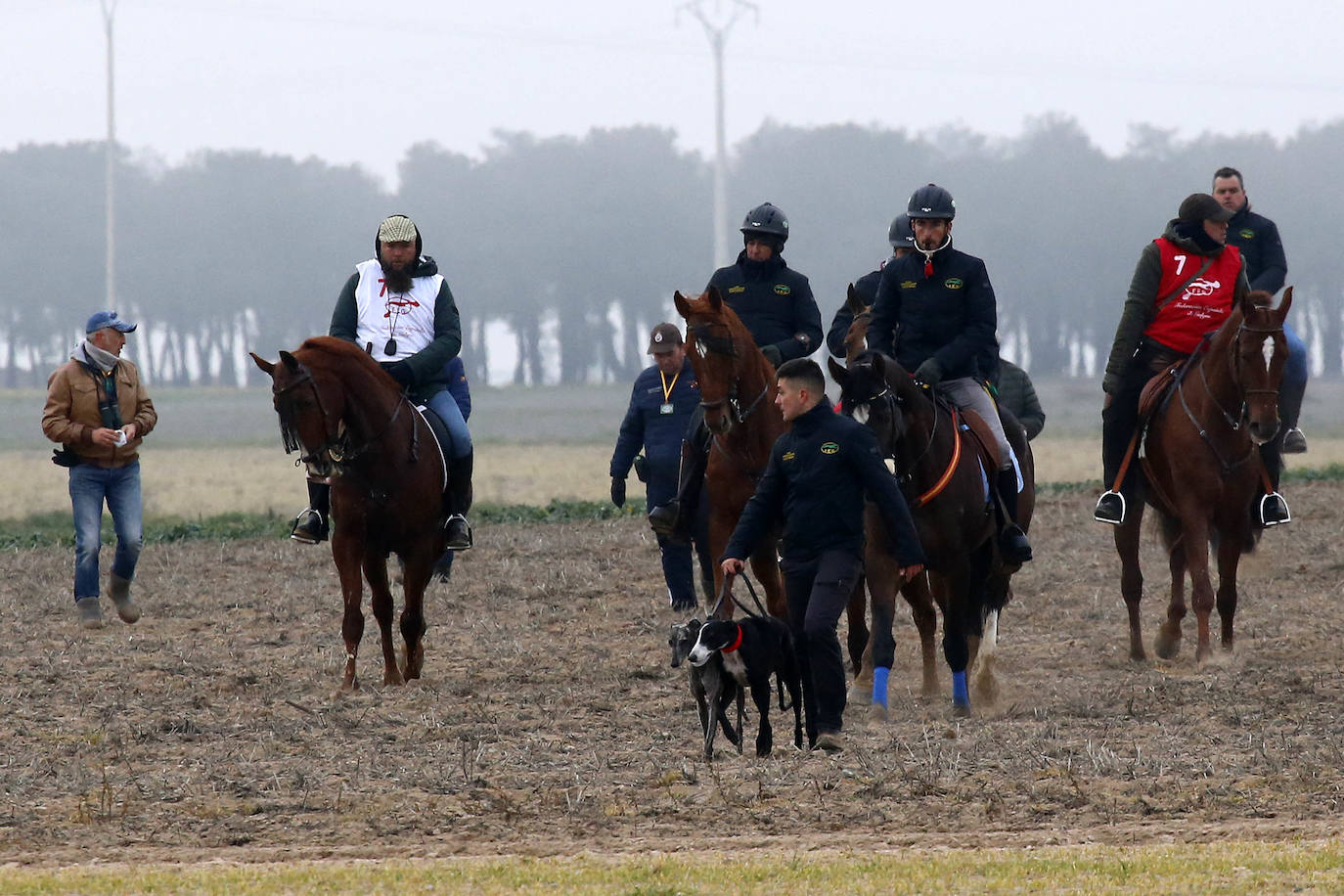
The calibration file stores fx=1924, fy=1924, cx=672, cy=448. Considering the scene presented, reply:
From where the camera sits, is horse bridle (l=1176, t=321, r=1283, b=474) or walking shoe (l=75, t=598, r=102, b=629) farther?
walking shoe (l=75, t=598, r=102, b=629)

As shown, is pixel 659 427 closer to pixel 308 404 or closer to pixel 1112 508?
pixel 1112 508

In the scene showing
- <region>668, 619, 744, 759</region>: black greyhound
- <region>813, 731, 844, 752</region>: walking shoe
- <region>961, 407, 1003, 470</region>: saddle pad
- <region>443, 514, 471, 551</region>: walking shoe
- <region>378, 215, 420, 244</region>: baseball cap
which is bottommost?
<region>813, 731, 844, 752</region>: walking shoe

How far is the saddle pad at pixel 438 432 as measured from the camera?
11891mm

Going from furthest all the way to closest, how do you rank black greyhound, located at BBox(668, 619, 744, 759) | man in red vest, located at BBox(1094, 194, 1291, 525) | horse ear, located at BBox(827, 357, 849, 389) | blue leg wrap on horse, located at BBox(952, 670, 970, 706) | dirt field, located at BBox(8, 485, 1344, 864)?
man in red vest, located at BBox(1094, 194, 1291, 525) < blue leg wrap on horse, located at BBox(952, 670, 970, 706) < horse ear, located at BBox(827, 357, 849, 389) < black greyhound, located at BBox(668, 619, 744, 759) < dirt field, located at BBox(8, 485, 1344, 864)

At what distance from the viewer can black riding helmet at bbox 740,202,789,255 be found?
480 inches

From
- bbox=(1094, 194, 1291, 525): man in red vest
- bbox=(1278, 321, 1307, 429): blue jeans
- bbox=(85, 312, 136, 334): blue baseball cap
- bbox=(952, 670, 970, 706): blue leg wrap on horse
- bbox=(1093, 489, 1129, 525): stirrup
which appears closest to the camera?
bbox=(952, 670, 970, 706): blue leg wrap on horse

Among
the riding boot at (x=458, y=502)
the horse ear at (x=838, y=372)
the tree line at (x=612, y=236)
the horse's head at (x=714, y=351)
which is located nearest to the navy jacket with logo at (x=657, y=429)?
the riding boot at (x=458, y=502)

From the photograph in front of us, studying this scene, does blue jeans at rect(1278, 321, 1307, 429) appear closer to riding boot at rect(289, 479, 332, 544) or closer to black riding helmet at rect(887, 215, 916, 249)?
black riding helmet at rect(887, 215, 916, 249)

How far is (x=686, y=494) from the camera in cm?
1192

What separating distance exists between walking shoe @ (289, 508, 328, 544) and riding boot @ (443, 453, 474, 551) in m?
0.75

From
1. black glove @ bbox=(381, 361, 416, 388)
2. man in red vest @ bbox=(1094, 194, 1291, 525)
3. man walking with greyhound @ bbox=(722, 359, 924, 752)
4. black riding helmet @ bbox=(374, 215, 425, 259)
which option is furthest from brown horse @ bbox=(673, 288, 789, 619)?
man in red vest @ bbox=(1094, 194, 1291, 525)

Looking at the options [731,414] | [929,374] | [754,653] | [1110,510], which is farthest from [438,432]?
[1110,510]

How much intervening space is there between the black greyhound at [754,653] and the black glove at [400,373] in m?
3.75

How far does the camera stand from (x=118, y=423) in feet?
47.3
